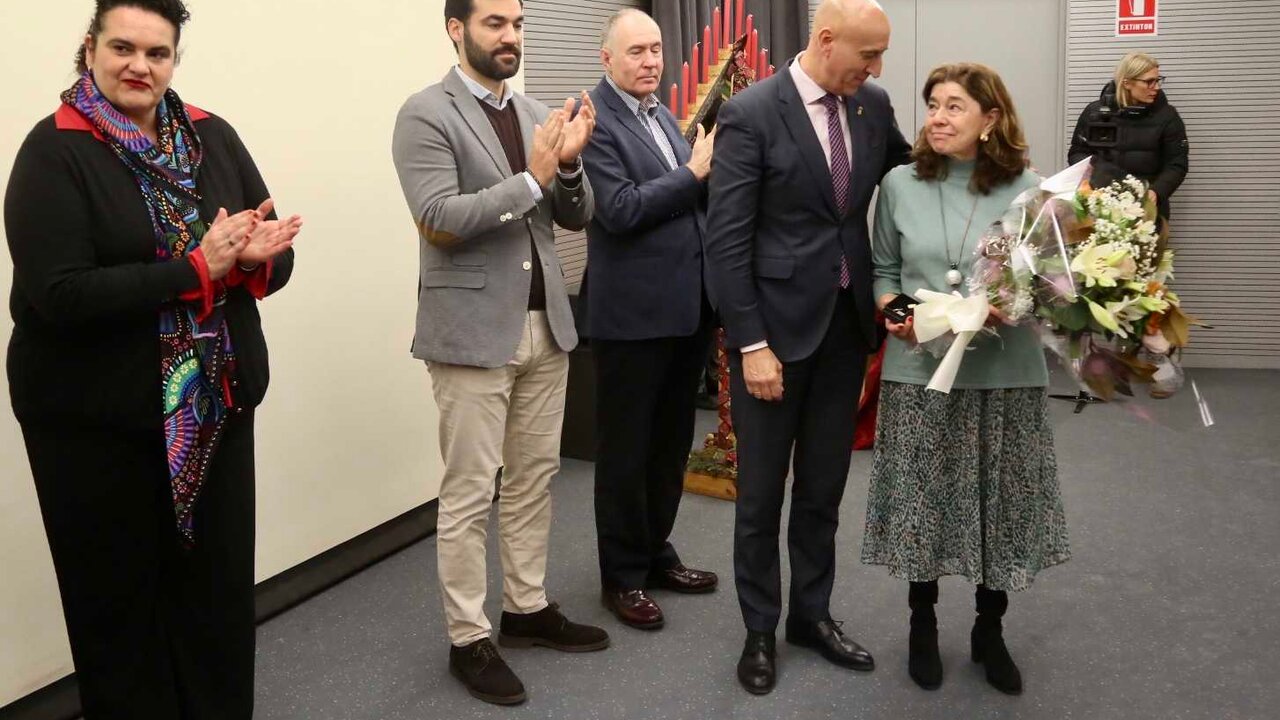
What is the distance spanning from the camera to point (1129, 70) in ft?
19.0

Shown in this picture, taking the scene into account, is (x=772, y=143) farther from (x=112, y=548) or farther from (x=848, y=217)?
(x=112, y=548)

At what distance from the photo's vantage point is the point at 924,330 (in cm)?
241

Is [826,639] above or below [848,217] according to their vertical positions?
below

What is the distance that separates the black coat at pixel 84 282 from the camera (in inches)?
74.2

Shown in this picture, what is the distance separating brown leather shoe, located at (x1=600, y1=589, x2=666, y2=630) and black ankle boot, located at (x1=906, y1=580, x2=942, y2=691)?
0.68 meters

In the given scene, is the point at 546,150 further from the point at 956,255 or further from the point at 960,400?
the point at 960,400

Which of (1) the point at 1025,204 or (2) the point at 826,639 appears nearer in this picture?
(1) the point at 1025,204

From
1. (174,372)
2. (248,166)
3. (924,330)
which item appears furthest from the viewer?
(924,330)

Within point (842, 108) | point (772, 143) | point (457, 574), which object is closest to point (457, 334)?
point (457, 574)

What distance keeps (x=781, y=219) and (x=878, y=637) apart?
115 centimetres

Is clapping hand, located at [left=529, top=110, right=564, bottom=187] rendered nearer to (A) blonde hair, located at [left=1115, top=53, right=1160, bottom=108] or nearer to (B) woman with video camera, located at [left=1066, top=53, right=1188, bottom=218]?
(B) woman with video camera, located at [left=1066, top=53, right=1188, bottom=218]

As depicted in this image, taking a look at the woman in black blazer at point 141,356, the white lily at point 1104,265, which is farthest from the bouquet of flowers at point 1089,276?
the woman in black blazer at point 141,356

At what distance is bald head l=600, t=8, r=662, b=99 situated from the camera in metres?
2.95

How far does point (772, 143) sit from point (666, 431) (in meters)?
0.99
